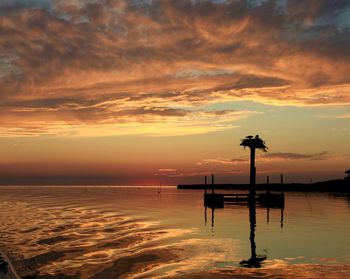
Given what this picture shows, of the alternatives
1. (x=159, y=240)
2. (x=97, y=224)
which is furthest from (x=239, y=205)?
(x=159, y=240)

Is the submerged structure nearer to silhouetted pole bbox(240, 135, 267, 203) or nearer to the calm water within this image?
silhouetted pole bbox(240, 135, 267, 203)

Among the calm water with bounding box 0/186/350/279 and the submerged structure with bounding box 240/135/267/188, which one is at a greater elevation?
the submerged structure with bounding box 240/135/267/188

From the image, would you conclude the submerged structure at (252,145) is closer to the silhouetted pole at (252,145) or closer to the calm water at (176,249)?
the silhouetted pole at (252,145)

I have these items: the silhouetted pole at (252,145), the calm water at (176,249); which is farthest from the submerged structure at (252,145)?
the calm water at (176,249)

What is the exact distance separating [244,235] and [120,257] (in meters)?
11.0

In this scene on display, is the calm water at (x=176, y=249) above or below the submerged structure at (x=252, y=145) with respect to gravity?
below

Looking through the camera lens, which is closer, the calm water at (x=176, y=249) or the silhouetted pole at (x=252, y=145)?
the calm water at (x=176, y=249)

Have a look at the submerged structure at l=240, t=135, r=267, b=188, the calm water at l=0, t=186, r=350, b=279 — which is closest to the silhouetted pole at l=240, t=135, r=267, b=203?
the submerged structure at l=240, t=135, r=267, b=188

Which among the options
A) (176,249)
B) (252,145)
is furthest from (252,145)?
(176,249)

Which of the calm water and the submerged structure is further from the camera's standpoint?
the submerged structure

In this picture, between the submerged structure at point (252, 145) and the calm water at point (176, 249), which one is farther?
the submerged structure at point (252, 145)

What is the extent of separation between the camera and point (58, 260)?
19.2m

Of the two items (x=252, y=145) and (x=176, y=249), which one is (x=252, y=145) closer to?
(x=252, y=145)

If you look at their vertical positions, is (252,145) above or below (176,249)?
above
